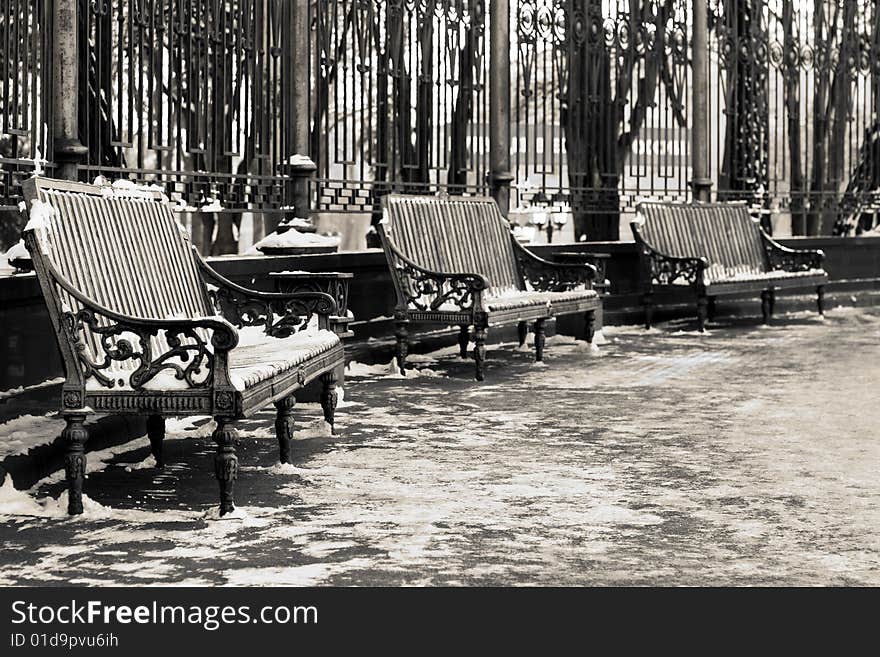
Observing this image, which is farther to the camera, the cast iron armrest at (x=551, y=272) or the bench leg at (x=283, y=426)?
the cast iron armrest at (x=551, y=272)

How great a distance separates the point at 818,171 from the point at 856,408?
771 cm

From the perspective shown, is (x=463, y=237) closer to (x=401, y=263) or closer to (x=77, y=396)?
(x=401, y=263)

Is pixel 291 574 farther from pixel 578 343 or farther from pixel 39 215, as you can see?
pixel 578 343

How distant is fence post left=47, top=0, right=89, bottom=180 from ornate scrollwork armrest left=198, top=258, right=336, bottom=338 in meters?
0.68

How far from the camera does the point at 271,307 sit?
6.20m

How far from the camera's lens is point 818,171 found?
1425 centimetres

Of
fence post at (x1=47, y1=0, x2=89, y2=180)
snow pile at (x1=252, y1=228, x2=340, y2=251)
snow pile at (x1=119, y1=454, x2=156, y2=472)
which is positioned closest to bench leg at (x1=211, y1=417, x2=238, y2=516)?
snow pile at (x1=119, y1=454, x2=156, y2=472)

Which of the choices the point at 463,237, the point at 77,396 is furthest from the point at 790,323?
the point at 77,396

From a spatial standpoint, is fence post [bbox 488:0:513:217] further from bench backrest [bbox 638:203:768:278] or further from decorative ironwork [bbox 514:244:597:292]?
bench backrest [bbox 638:203:768:278]

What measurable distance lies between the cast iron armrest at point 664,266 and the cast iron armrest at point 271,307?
5.70 metres

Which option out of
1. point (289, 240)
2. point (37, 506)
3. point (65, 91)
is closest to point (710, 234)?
point (289, 240)

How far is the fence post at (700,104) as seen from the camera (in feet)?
42.0

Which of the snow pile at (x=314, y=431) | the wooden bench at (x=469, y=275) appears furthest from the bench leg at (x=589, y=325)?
the snow pile at (x=314, y=431)

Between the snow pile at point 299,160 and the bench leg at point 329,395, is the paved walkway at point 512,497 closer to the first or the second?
the bench leg at point 329,395
